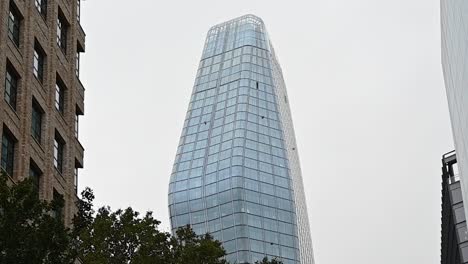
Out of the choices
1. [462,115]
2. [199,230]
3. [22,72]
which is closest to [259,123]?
[199,230]

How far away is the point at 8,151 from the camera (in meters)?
38.3

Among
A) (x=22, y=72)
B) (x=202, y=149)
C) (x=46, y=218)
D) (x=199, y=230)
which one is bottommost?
(x=46, y=218)

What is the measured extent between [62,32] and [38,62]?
190 inches

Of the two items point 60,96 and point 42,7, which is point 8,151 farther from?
point 42,7

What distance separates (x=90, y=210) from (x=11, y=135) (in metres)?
5.55

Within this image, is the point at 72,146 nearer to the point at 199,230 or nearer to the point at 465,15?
the point at 465,15

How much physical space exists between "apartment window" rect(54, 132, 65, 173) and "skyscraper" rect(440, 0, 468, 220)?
18861mm

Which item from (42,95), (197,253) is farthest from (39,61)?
(197,253)

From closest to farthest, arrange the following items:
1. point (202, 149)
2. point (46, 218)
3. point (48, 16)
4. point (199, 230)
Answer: point (46, 218), point (48, 16), point (199, 230), point (202, 149)

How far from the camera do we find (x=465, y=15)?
4553 cm

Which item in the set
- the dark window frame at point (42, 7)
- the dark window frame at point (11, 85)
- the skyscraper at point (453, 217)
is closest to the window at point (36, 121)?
the dark window frame at point (11, 85)

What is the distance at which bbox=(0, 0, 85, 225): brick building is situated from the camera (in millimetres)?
38656

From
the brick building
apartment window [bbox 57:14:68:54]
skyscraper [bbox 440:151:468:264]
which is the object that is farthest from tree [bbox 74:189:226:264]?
skyscraper [bbox 440:151:468:264]

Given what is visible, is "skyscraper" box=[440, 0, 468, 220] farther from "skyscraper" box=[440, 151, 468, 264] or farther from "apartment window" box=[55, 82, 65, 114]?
"apartment window" box=[55, 82, 65, 114]
